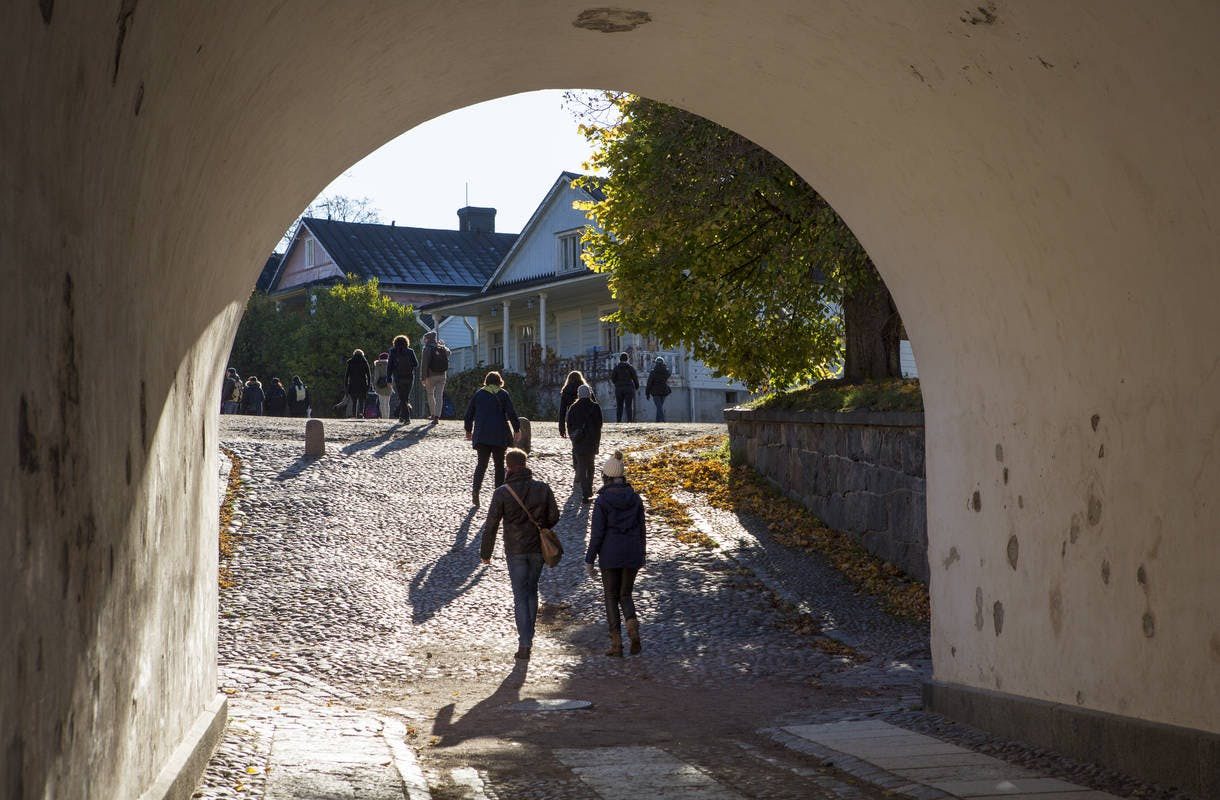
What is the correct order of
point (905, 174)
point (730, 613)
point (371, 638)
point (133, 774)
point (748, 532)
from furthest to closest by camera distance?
point (748, 532), point (730, 613), point (371, 638), point (905, 174), point (133, 774)

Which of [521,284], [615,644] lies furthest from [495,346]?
[615,644]

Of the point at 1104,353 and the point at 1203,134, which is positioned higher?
the point at 1203,134

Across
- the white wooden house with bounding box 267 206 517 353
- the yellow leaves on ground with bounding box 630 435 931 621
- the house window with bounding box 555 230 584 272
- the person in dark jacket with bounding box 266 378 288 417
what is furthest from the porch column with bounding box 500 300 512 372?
the yellow leaves on ground with bounding box 630 435 931 621

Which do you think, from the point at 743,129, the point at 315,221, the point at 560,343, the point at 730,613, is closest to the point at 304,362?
the point at 560,343

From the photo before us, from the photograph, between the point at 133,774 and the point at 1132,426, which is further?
the point at 1132,426

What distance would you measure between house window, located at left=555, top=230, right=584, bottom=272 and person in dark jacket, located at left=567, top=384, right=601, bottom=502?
2541 cm

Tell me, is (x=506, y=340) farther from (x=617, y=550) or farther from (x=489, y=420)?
(x=617, y=550)

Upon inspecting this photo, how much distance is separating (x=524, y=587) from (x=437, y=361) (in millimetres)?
14464

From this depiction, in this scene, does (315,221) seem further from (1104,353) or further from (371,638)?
(1104,353)

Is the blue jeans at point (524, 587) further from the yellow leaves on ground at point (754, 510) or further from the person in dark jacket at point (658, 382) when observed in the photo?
the person in dark jacket at point (658, 382)

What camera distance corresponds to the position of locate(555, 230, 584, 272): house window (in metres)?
43.9

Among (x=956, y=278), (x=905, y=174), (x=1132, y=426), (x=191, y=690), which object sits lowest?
(x=191, y=690)

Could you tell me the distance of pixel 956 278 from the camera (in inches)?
332

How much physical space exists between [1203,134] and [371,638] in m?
8.33
